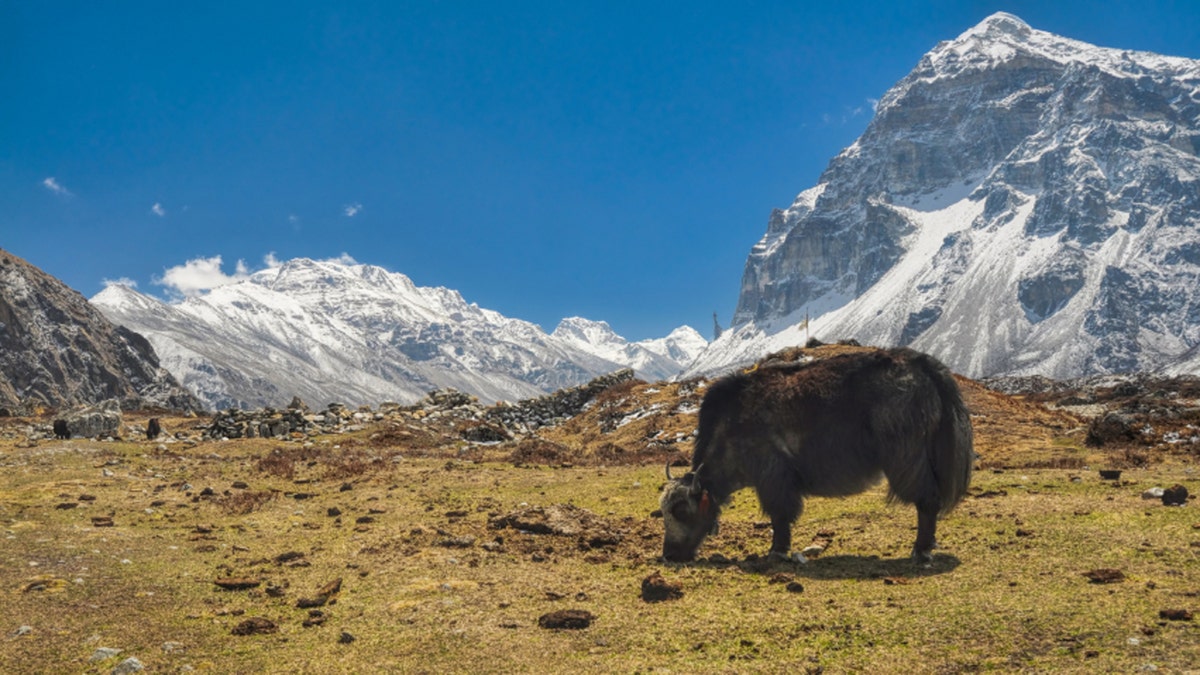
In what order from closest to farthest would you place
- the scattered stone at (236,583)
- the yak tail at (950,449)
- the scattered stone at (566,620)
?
1. the scattered stone at (566,620)
2. the scattered stone at (236,583)
3. the yak tail at (950,449)

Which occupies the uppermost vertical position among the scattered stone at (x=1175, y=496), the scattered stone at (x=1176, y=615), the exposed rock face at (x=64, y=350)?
the exposed rock face at (x=64, y=350)

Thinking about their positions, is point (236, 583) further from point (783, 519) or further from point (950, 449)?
point (950, 449)

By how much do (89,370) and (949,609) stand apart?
149m

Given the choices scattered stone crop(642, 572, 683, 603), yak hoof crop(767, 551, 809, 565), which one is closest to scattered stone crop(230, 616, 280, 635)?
scattered stone crop(642, 572, 683, 603)

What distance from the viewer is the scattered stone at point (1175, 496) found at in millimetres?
10625

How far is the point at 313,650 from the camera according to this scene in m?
7.30

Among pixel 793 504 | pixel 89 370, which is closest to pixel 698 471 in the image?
pixel 793 504

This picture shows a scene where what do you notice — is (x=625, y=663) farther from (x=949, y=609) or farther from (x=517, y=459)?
(x=517, y=459)

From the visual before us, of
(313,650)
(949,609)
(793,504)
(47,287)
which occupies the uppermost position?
(47,287)

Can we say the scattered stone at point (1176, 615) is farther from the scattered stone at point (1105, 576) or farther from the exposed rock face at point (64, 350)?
the exposed rock face at point (64, 350)

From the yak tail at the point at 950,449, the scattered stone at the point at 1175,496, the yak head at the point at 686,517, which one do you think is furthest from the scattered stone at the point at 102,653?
the scattered stone at the point at 1175,496

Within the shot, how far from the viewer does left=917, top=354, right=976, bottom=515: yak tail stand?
33.3ft

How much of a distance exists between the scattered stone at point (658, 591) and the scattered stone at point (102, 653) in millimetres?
5651

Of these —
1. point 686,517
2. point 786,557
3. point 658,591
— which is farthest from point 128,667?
point 786,557
